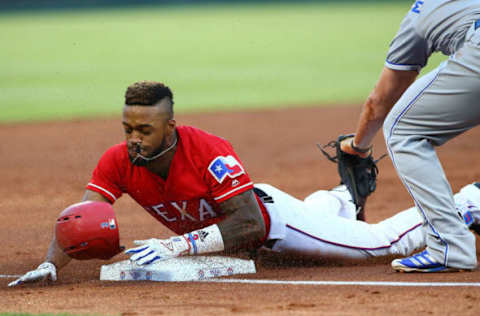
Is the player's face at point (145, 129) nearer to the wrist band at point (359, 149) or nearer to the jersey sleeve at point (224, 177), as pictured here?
the jersey sleeve at point (224, 177)

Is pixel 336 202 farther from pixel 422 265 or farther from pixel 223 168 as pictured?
pixel 223 168

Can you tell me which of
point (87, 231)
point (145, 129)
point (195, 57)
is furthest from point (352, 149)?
point (195, 57)

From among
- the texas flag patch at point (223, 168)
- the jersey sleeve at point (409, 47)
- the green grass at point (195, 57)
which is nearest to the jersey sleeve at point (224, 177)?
the texas flag patch at point (223, 168)

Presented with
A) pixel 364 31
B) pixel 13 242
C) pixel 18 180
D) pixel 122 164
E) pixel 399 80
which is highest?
pixel 399 80

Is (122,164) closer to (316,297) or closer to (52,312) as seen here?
(52,312)

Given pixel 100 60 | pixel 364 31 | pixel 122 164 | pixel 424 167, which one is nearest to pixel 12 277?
pixel 122 164

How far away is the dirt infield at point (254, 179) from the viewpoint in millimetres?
3578

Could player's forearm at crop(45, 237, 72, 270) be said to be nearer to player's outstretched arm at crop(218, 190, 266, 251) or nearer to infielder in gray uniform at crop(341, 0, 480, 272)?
player's outstretched arm at crop(218, 190, 266, 251)

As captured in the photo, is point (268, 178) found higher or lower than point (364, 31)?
higher

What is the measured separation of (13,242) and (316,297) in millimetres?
2673

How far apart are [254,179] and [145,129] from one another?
4189 mm

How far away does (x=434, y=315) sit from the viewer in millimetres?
3297

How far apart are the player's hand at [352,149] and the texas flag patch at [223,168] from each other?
1.42 m

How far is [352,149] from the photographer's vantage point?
5379 millimetres
